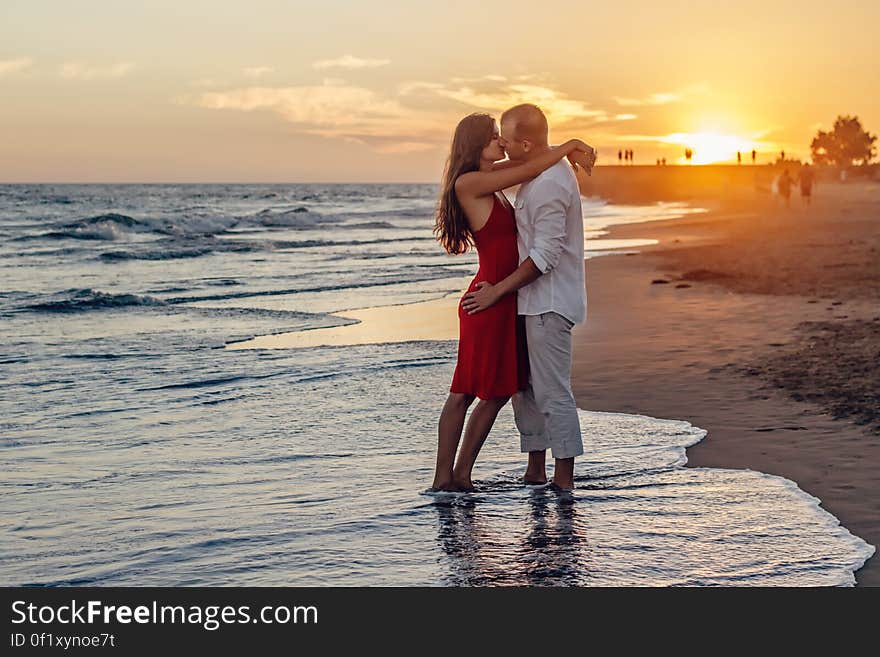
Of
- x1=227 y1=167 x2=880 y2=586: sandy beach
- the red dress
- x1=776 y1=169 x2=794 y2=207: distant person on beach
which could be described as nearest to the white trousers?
the red dress

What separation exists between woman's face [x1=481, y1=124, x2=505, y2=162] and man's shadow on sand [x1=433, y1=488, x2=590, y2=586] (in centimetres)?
168

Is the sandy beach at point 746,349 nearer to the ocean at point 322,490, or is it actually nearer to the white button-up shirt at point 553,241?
the ocean at point 322,490

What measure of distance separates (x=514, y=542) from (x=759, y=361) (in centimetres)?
461

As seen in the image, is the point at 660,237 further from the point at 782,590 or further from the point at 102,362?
the point at 782,590

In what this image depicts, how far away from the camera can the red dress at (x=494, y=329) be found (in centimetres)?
554

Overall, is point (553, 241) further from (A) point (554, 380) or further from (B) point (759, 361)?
(B) point (759, 361)

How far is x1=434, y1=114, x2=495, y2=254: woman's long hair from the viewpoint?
5.49 meters

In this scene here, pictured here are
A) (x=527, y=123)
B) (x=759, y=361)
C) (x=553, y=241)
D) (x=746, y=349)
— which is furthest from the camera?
(x=746, y=349)

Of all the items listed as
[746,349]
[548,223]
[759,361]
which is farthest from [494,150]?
[746,349]

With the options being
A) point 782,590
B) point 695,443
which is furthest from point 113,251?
point 782,590

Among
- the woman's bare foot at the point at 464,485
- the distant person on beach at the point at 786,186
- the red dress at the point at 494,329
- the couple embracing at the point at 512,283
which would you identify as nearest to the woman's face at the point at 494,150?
the couple embracing at the point at 512,283

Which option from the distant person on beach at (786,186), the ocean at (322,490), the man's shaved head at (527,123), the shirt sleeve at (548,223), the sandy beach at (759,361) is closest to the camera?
the ocean at (322,490)

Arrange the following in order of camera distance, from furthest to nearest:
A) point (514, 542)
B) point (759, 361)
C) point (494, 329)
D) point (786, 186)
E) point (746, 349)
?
point (786, 186), point (746, 349), point (759, 361), point (494, 329), point (514, 542)

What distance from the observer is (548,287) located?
5469mm
